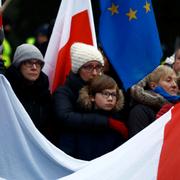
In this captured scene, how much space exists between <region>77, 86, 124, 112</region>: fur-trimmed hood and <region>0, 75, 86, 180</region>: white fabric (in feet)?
1.99

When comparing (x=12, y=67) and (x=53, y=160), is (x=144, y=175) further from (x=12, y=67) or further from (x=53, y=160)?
(x=12, y=67)

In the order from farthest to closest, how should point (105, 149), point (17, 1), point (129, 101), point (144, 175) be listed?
point (17, 1) → point (129, 101) → point (105, 149) → point (144, 175)

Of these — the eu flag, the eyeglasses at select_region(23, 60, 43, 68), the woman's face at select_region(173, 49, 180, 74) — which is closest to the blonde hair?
the eu flag

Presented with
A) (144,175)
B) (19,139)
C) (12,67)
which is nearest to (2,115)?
(19,139)

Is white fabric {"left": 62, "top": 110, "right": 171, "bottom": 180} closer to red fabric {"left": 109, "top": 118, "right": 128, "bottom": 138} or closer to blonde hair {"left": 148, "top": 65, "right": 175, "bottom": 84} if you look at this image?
red fabric {"left": 109, "top": 118, "right": 128, "bottom": 138}

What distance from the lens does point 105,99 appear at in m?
8.15

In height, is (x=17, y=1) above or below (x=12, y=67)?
below

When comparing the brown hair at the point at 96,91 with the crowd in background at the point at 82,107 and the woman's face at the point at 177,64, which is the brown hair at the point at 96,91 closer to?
the crowd in background at the point at 82,107

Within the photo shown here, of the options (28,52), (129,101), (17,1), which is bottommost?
(17,1)

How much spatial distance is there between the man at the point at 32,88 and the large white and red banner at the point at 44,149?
0.49 metres

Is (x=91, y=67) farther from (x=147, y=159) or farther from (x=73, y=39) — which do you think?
(x=147, y=159)

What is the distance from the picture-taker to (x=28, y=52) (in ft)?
27.1

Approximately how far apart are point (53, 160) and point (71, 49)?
142 centimetres

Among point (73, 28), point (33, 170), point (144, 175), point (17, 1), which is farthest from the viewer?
point (17, 1)
